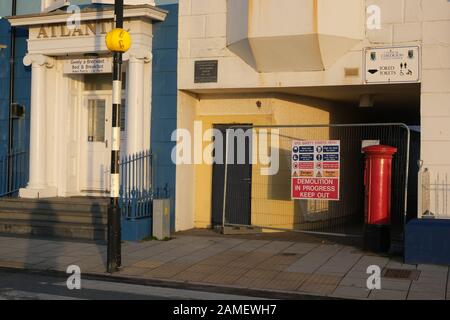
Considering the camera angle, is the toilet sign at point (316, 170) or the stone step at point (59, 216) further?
the stone step at point (59, 216)

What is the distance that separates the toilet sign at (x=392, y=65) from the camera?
11781 mm

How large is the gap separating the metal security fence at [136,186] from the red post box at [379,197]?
4685 millimetres

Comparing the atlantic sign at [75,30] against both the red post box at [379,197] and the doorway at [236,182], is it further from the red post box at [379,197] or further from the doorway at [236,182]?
the red post box at [379,197]

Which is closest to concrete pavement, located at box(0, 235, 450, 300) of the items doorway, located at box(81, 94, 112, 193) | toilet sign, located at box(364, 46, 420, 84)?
doorway, located at box(81, 94, 112, 193)

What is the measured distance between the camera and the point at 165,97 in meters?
13.9

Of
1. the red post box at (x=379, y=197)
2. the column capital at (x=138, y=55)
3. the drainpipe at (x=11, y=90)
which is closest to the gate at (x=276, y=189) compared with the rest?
the red post box at (x=379, y=197)

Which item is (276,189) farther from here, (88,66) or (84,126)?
(88,66)

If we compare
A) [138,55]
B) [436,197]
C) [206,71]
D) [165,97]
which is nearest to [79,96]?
[138,55]

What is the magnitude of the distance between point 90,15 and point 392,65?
659cm

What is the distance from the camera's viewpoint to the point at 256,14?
12523 millimetres

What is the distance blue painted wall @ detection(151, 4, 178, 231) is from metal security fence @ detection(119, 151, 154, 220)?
29 centimetres

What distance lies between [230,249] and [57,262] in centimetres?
323

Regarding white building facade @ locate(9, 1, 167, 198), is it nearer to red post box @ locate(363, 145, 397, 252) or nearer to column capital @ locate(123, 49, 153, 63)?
column capital @ locate(123, 49, 153, 63)

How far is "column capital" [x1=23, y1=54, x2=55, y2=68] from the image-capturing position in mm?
14461
